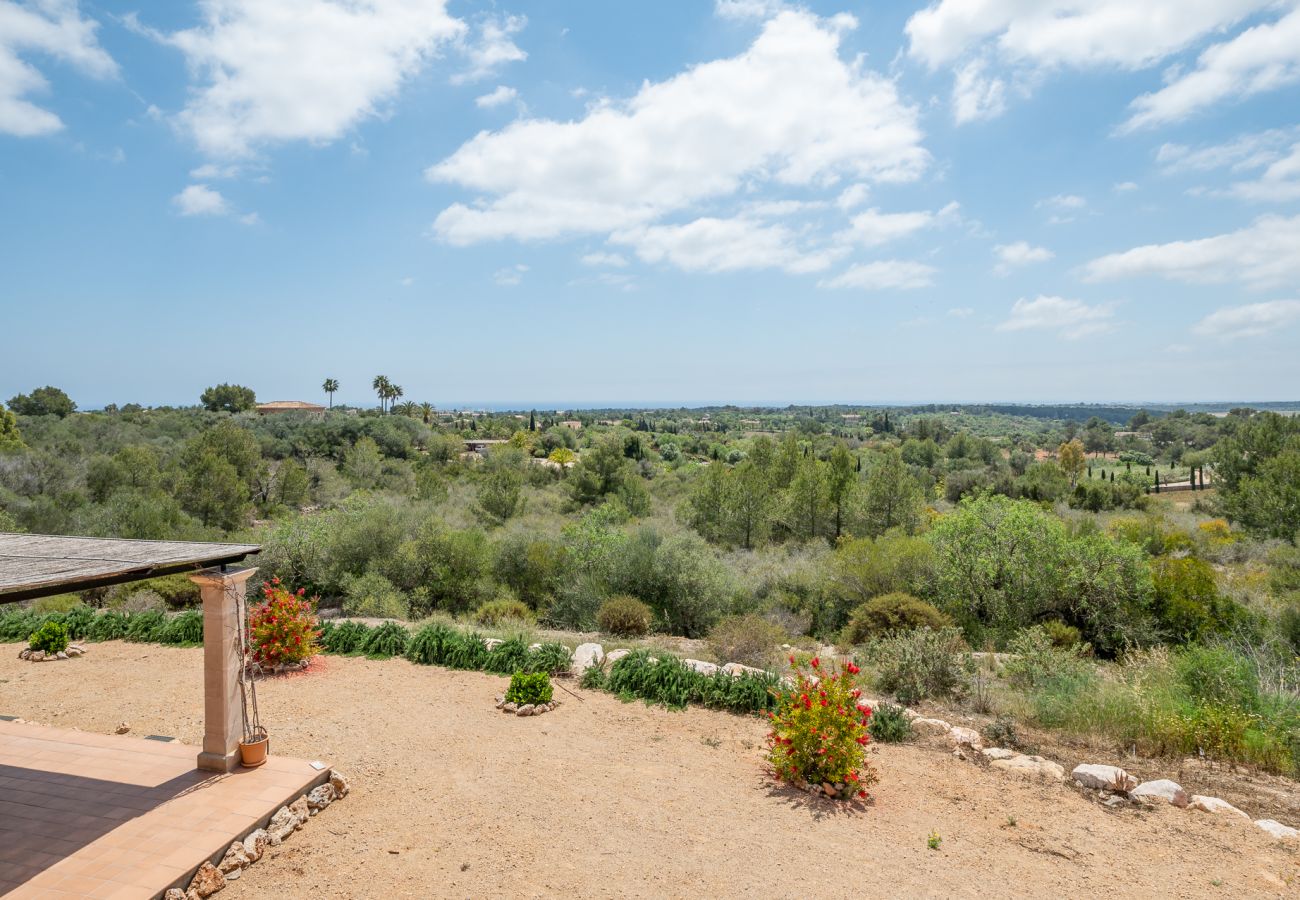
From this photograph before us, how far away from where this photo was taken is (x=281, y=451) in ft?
129

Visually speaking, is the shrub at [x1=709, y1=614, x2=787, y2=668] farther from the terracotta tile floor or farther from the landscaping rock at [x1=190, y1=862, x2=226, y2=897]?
the landscaping rock at [x1=190, y1=862, x2=226, y2=897]

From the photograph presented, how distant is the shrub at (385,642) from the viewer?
33.9 feet

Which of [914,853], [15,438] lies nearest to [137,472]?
[15,438]

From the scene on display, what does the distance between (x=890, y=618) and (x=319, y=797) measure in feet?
33.4

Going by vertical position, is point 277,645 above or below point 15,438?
below

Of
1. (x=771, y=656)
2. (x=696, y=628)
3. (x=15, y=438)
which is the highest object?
(x=15, y=438)

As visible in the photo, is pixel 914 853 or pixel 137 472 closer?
pixel 914 853

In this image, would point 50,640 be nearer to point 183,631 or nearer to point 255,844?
point 183,631

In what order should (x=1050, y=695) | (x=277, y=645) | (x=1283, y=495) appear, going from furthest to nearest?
(x=1283, y=495) < (x=277, y=645) < (x=1050, y=695)

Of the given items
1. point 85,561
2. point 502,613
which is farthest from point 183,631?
point 85,561

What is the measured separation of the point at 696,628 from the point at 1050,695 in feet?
24.5

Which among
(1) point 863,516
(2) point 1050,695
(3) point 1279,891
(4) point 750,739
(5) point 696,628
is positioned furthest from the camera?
(1) point 863,516

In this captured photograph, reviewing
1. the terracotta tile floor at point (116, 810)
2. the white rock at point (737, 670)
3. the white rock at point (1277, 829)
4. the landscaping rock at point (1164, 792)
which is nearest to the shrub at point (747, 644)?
the white rock at point (737, 670)

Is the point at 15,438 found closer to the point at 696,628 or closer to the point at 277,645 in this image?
the point at 277,645
